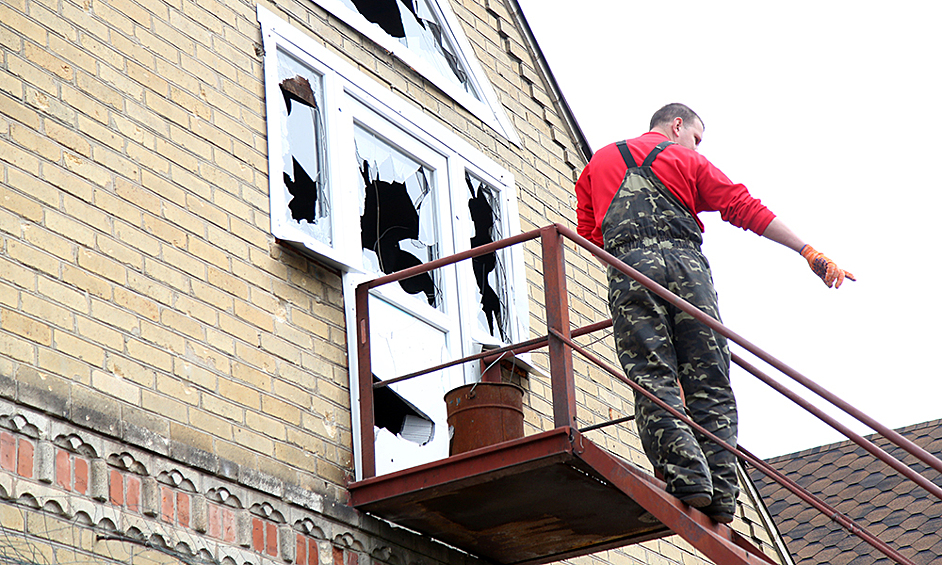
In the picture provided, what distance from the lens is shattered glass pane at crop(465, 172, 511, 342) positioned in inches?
321

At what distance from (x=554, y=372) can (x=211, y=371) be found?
1617 millimetres

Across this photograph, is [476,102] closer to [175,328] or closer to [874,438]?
[175,328]

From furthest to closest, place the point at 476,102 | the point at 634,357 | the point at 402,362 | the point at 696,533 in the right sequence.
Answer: the point at 476,102 < the point at 402,362 < the point at 634,357 < the point at 696,533

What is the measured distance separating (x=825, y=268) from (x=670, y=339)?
0.79 metres

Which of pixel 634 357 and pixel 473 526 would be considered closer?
pixel 634 357

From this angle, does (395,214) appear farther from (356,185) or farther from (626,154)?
(626,154)

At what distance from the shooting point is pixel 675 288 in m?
6.00

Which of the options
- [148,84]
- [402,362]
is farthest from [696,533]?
[148,84]

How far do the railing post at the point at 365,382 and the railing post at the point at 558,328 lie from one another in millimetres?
1054

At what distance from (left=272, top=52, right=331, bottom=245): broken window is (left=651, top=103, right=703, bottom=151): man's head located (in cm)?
187

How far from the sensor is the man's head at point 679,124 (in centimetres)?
658

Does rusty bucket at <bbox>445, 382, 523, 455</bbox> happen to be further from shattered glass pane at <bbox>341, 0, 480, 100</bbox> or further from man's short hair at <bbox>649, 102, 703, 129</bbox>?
shattered glass pane at <bbox>341, 0, 480, 100</bbox>

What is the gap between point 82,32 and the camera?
5730 millimetres

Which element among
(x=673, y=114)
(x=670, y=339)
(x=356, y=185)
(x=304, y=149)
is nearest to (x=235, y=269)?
(x=304, y=149)
